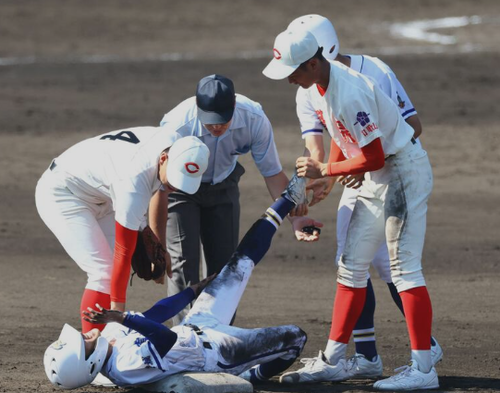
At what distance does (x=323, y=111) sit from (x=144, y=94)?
10.8 metres

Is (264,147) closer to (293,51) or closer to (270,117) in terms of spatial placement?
(293,51)

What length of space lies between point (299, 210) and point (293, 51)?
1.28 meters

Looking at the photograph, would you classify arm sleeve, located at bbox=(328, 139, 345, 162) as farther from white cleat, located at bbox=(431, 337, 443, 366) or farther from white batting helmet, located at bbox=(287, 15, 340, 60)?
white cleat, located at bbox=(431, 337, 443, 366)

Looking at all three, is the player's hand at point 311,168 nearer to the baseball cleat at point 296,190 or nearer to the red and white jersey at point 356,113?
the red and white jersey at point 356,113

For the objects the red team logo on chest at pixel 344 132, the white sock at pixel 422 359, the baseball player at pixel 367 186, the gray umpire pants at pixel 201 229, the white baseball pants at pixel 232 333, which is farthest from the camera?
the gray umpire pants at pixel 201 229

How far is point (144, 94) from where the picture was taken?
1652cm

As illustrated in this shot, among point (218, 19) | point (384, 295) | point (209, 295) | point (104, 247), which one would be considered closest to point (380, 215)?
point (209, 295)

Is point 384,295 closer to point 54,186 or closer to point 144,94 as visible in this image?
point 54,186

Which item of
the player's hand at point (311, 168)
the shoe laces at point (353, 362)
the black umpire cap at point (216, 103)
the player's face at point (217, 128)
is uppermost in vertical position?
the black umpire cap at point (216, 103)

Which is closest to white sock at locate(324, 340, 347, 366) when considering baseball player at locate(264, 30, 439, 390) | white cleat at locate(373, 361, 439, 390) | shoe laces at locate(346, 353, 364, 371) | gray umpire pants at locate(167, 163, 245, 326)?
baseball player at locate(264, 30, 439, 390)

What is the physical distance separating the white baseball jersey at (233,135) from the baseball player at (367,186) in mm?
637

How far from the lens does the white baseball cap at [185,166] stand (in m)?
5.73

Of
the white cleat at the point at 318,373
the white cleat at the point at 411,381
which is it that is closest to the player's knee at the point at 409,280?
the white cleat at the point at 411,381

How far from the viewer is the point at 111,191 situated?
6008 millimetres
